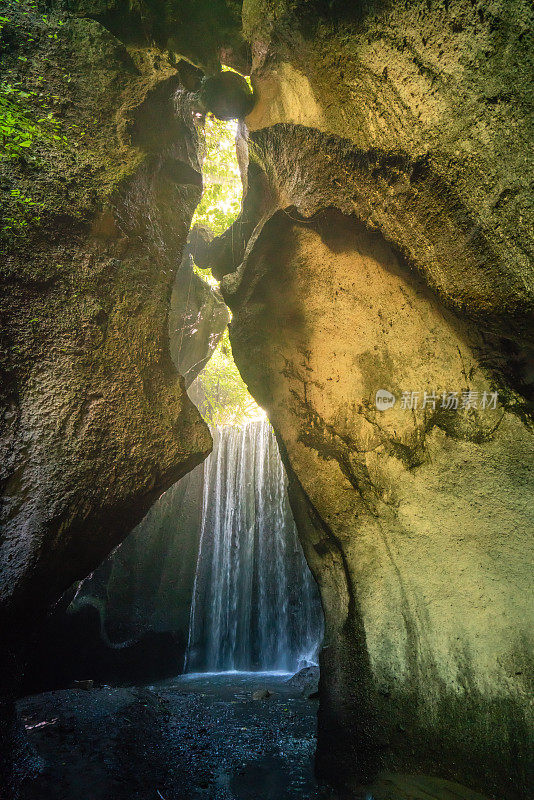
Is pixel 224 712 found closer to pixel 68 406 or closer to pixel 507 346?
pixel 68 406

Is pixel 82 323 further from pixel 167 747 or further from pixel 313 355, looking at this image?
pixel 167 747

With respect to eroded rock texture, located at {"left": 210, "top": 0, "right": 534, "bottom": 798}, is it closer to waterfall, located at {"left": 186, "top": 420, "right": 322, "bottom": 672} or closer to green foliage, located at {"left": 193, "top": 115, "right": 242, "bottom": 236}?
green foliage, located at {"left": 193, "top": 115, "right": 242, "bottom": 236}

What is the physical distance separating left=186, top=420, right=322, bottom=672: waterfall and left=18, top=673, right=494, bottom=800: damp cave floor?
5757mm

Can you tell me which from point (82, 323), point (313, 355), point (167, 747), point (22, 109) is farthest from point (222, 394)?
point (22, 109)

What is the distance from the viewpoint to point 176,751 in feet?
13.8

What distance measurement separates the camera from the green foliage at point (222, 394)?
15.8 m

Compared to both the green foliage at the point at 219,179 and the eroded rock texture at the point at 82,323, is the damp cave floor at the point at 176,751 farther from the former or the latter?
the green foliage at the point at 219,179

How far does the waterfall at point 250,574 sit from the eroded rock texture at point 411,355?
878cm

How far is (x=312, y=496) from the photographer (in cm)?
462

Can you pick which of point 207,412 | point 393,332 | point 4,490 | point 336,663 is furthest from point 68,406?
point 207,412

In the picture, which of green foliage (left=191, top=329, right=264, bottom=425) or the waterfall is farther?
green foliage (left=191, top=329, right=264, bottom=425)

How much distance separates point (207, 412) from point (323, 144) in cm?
1297

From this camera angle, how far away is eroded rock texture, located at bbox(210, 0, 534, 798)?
246 centimetres

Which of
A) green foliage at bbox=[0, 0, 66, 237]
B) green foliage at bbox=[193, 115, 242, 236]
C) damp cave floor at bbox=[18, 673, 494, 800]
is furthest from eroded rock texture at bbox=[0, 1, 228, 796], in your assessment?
green foliage at bbox=[193, 115, 242, 236]
